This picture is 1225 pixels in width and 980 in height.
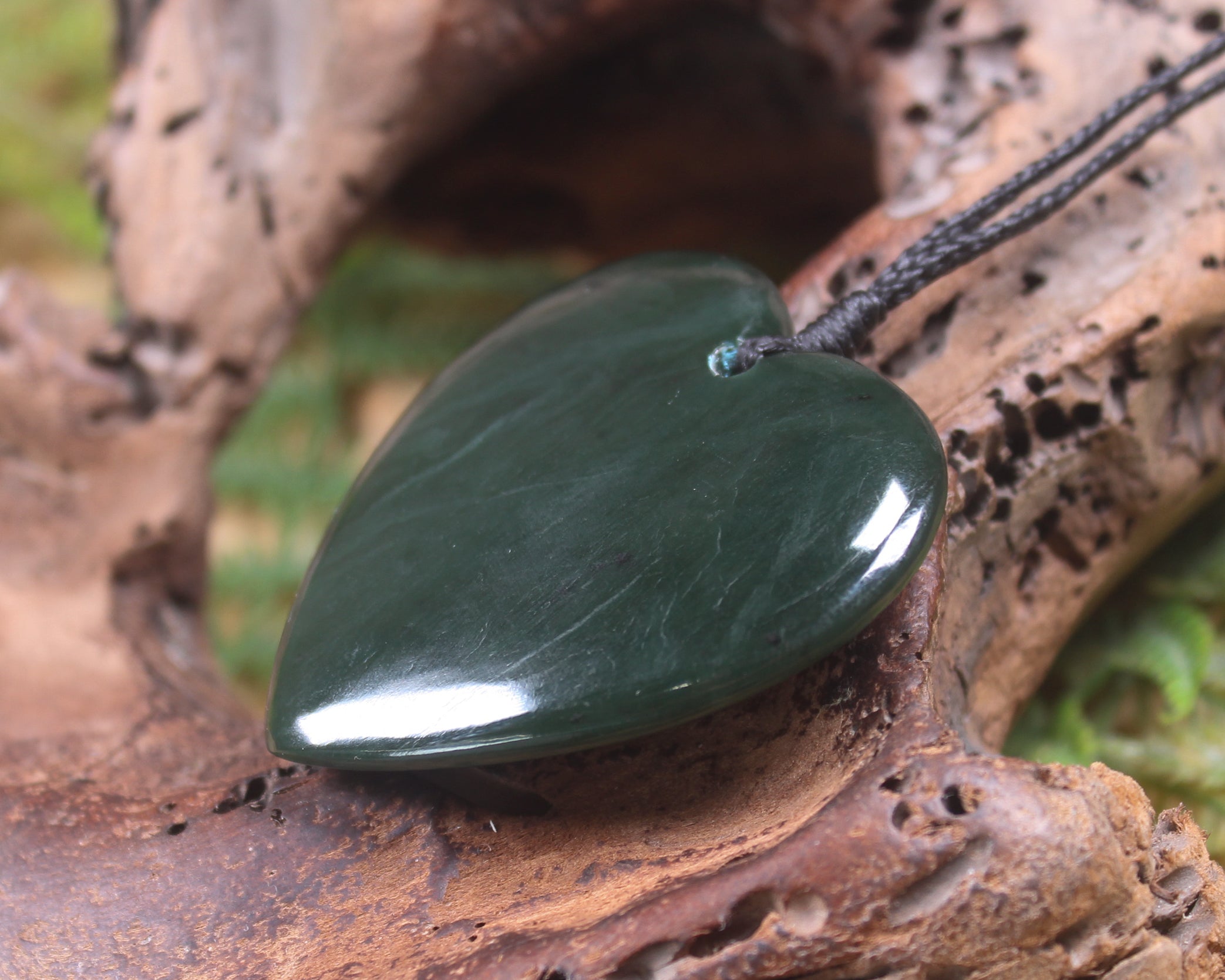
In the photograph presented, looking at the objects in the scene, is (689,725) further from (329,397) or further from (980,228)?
(329,397)

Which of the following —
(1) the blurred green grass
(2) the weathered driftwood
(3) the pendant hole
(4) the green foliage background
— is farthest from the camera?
(1) the blurred green grass

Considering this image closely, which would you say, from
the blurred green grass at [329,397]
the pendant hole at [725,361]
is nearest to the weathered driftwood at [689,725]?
the pendant hole at [725,361]

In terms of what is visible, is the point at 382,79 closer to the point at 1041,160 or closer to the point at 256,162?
the point at 256,162

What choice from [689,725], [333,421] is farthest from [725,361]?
[333,421]

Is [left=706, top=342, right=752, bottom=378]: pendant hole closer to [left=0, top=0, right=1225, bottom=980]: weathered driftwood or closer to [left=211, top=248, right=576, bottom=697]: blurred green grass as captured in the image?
[left=0, top=0, right=1225, bottom=980]: weathered driftwood

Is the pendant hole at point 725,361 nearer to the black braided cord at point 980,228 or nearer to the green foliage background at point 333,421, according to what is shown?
the black braided cord at point 980,228

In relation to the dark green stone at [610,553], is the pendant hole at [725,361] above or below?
above

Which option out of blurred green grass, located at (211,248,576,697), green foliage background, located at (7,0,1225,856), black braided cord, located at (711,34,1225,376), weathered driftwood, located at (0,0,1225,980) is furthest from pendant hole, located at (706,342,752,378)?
blurred green grass, located at (211,248,576,697)
